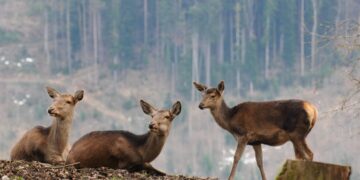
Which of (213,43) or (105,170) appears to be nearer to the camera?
(105,170)

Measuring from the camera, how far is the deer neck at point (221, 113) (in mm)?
19766

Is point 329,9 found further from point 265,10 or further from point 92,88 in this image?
point 92,88

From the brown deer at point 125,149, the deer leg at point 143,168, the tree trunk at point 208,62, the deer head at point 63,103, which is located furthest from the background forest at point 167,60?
the deer leg at point 143,168

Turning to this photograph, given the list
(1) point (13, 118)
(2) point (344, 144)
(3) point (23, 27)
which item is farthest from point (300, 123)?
(3) point (23, 27)

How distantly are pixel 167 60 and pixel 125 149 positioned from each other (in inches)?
4200

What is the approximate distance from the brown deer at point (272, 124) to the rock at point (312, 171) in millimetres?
5190

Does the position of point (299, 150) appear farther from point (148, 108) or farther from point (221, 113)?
point (148, 108)

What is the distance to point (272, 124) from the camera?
1914 cm

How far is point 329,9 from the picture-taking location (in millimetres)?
122812

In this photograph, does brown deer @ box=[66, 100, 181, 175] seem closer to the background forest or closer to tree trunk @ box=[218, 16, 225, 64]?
the background forest

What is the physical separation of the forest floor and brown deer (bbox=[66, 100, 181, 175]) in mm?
381

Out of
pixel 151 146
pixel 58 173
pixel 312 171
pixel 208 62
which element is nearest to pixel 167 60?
pixel 208 62

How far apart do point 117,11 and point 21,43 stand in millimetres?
11053

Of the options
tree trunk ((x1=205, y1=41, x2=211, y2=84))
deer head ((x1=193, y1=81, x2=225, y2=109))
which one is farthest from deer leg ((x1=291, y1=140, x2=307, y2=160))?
tree trunk ((x1=205, y1=41, x2=211, y2=84))
